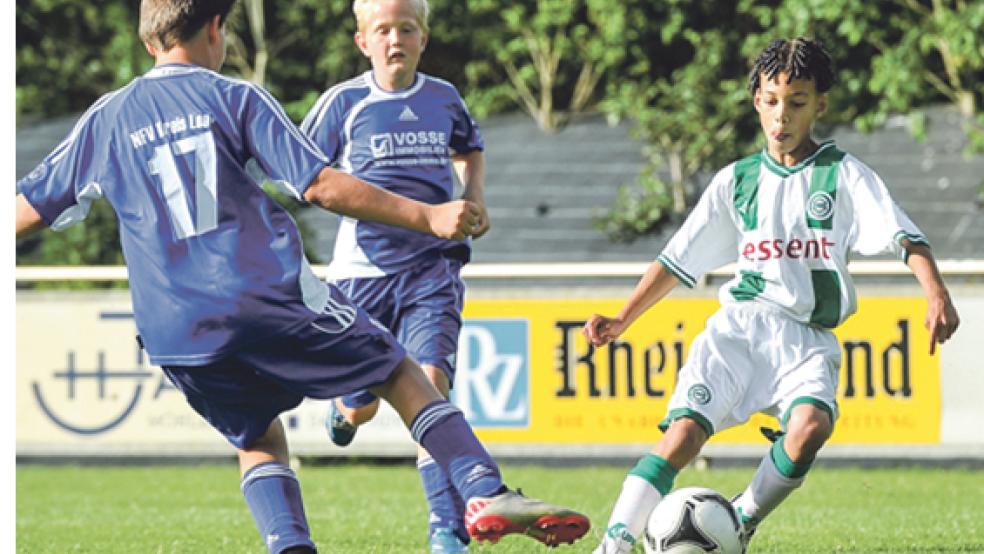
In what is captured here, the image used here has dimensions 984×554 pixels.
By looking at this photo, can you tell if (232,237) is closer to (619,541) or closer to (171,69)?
(171,69)

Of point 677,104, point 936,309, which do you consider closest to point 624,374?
point 936,309

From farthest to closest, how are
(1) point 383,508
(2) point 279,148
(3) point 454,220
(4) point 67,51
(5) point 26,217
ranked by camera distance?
(4) point 67,51
(1) point 383,508
(5) point 26,217
(2) point 279,148
(3) point 454,220

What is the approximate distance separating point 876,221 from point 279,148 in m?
2.19

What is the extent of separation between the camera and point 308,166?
427 centimetres

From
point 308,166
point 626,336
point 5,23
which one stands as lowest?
Answer: point 626,336

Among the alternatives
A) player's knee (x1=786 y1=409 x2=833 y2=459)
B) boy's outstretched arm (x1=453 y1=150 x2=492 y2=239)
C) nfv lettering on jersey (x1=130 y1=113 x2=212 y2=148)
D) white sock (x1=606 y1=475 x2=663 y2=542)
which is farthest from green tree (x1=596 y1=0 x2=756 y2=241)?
nfv lettering on jersey (x1=130 y1=113 x2=212 y2=148)

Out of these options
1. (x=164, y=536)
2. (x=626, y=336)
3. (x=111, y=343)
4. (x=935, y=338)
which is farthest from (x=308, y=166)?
(x=111, y=343)

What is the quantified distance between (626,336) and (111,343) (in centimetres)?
378

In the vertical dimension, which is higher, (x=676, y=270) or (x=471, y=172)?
(x=471, y=172)

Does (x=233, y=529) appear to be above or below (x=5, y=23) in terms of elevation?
below

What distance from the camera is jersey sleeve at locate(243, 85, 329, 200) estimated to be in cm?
427

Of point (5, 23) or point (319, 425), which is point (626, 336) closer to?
point (319, 425)

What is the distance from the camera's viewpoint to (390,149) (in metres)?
6.33

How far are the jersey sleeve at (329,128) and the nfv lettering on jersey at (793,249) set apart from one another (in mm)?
1785
